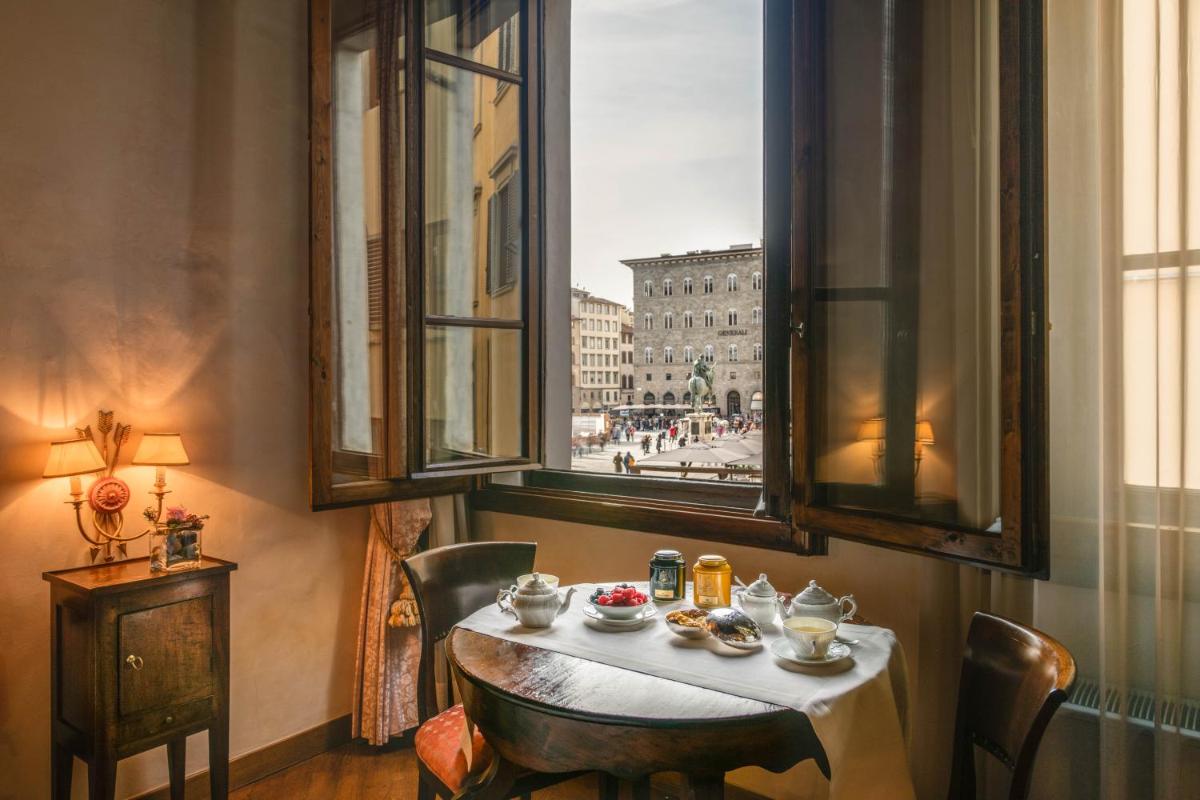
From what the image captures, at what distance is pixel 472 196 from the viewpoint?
3016 mm

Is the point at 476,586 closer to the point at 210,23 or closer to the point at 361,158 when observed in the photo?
the point at 361,158

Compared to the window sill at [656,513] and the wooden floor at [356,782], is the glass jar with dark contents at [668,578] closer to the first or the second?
the window sill at [656,513]

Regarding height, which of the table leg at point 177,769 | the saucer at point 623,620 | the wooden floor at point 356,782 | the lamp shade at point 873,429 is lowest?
the wooden floor at point 356,782

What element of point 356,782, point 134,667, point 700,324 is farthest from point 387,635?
point 700,324

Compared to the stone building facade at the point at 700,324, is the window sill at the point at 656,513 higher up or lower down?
lower down

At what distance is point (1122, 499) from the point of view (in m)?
1.76

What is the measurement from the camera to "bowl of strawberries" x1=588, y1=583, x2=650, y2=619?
1785 mm

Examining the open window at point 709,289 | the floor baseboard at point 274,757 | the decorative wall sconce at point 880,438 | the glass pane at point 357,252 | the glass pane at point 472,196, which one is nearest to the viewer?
the open window at point 709,289

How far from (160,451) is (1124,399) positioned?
8.61 feet

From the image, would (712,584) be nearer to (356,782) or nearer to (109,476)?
(356,782)

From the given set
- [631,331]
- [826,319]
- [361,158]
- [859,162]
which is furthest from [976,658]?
[361,158]

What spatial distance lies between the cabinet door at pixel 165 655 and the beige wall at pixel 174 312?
0.37 meters

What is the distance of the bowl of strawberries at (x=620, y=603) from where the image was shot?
1785 mm

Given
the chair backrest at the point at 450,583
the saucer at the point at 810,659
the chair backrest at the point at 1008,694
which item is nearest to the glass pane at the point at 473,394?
the chair backrest at the point at 450,583
